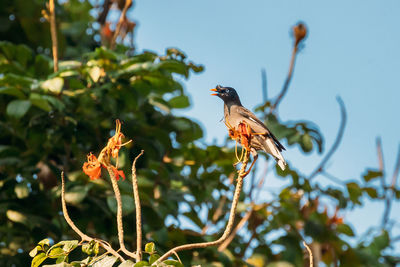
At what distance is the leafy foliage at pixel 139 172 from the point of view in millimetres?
3559

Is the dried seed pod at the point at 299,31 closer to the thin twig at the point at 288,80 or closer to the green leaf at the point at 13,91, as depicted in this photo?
the thin twig at the point at 288,80

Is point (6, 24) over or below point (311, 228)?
over

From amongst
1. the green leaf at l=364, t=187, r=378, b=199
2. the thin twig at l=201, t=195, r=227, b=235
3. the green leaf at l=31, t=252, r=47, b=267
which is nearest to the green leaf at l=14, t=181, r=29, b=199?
the thin twig at l=201, t=195, r=227, b=235

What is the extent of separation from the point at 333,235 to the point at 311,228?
0.17m

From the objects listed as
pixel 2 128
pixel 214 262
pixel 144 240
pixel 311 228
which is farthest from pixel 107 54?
pixel 311 228

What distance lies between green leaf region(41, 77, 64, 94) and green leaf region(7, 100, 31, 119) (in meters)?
0.14

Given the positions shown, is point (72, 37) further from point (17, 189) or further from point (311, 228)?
point (311, 228)

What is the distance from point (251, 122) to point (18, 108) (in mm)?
1688

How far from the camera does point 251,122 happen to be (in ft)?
7.46

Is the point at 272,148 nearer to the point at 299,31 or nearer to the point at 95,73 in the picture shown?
the point at 95,73

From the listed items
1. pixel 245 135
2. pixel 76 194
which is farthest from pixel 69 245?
pixel 76 194

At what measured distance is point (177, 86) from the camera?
13.5ft

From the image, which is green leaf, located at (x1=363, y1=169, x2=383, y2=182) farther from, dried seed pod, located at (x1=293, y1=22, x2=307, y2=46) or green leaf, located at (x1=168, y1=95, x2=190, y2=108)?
green leaf, located at (x1=168, y1=95, x2=190, y2=108)

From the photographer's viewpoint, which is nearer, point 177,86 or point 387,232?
point 177,86
